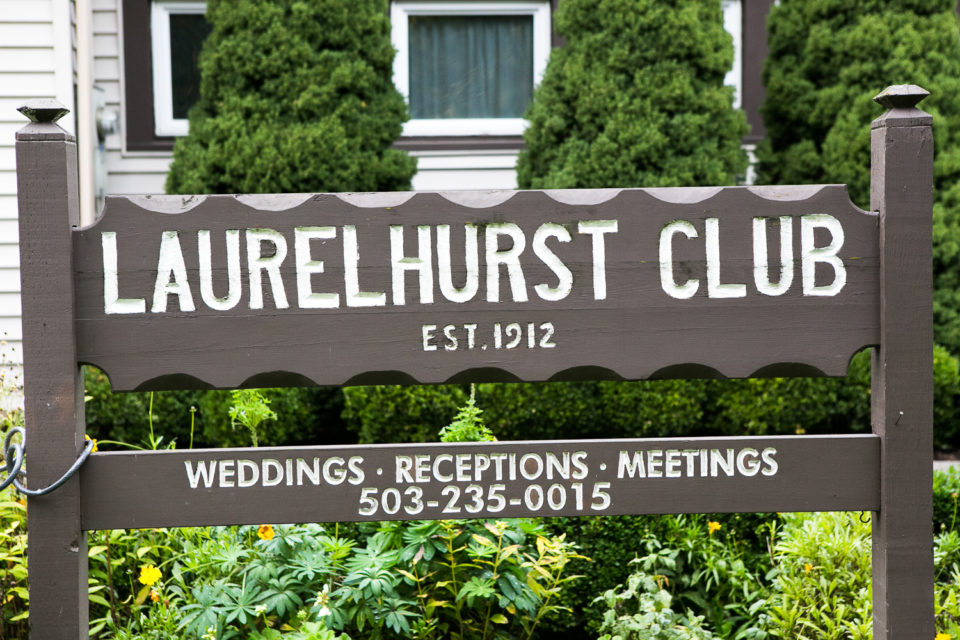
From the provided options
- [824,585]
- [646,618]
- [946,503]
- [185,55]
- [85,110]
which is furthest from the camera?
[185,55]

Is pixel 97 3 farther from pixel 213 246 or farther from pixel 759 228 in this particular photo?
pixel 759 228

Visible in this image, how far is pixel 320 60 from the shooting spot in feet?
16.8

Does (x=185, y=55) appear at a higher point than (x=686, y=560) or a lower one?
higher

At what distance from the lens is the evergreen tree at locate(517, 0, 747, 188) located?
5.00 metres

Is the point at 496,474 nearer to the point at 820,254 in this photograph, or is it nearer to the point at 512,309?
the point at 512,309

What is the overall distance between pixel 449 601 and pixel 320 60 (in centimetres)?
346

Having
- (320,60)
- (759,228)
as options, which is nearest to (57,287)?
(759,228)

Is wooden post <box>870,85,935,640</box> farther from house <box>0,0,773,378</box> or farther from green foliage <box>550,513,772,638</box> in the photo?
house <box>0,0,773,378</box>

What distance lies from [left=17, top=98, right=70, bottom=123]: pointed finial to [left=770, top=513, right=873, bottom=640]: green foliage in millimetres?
2345

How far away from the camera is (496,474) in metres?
1.99

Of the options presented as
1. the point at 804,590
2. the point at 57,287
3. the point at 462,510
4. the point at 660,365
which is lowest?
the point at 804,590

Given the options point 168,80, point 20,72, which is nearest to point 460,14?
point 168,80

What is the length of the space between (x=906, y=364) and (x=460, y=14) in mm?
5061

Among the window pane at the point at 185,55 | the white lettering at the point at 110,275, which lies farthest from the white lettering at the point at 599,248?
the window pane at the point at 185,55
